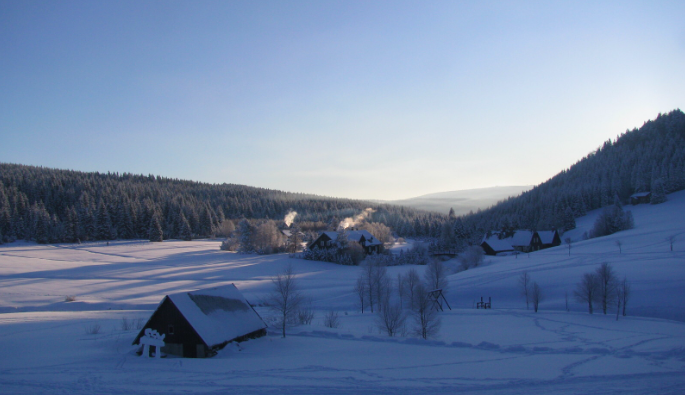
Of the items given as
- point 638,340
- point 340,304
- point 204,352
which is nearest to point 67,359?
point 204,352

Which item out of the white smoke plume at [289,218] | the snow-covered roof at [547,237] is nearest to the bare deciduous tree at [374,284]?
the snow-covered roof at [547,237]

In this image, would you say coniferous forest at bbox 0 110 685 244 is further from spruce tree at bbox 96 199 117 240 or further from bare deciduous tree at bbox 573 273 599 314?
bare deciduous tree at bbox 573 273 599 314

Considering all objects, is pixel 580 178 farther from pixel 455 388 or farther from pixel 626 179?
pixel 455 388

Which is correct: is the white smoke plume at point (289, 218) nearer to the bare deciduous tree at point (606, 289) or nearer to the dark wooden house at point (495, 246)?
the dark wooden house at point (495, 246)

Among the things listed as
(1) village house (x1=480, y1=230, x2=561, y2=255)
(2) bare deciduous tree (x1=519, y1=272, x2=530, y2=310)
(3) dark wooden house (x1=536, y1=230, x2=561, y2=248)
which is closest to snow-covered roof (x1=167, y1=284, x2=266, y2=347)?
(2) bare deciduous tree (x1=519, y1=272, x2=530, y2=310)

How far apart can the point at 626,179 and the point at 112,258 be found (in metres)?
133

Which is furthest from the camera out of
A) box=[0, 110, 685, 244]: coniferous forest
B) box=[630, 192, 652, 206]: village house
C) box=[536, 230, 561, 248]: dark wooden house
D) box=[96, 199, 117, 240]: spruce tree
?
box=[630, 192, 652, 206]: village house

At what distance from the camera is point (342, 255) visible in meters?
68.8

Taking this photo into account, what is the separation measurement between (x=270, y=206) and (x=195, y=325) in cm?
13343

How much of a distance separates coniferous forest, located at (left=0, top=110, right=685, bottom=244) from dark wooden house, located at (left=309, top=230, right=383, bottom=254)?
17701mm

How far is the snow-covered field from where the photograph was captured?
13922 millimetres

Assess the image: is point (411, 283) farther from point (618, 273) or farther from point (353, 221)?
point (353, 221)

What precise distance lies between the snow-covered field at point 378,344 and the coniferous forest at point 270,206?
135 ft

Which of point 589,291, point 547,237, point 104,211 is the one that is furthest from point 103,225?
point 547,237
